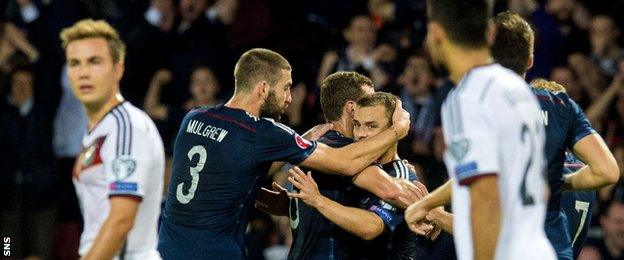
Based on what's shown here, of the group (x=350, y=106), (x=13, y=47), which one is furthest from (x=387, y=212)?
(x=13, y=47)

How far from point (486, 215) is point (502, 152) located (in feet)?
0.92

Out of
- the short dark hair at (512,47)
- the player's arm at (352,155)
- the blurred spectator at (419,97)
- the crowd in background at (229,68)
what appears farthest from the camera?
the blurred spectator at (419,97)

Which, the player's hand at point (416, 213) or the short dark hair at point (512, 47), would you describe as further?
the short dark hair at point (512, 47)

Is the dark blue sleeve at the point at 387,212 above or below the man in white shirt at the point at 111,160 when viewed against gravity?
below

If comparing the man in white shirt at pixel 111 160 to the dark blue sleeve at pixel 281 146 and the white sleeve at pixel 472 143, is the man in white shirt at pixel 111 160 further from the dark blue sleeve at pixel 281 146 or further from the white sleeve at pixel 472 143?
the white sleeve at pixel 472 143

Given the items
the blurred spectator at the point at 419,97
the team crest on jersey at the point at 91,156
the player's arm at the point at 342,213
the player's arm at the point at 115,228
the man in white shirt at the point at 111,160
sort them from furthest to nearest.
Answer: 1. the blurred spectator at the point at 419,97
2. the player's arm at the point at 342,213
3. the team crest on jersey at the point at 91,156
4. the man in white shirt at the point at 111,160
5. the player's arm at the point at 115,228

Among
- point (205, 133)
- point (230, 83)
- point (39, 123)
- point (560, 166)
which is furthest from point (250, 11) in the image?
point (560, 166)

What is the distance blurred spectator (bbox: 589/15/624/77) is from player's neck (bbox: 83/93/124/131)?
24.8ft

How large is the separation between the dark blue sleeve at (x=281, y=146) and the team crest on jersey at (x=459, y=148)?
7.01 ft

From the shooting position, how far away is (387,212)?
688 cm

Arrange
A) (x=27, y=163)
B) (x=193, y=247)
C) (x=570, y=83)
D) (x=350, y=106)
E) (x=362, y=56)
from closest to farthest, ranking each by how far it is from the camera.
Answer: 1. (x=193, y=247)
2. (x=350, y=106)
3. (x=570, y=83)
4. (x=27, y=163)
5. (x=362, y=56)

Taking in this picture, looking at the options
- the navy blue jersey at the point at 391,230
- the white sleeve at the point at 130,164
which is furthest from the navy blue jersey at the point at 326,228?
the white sleeve at the point at 130,164

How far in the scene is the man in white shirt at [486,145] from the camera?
4695 millimetres

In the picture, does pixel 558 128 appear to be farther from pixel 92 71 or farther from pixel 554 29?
pixel 554 29
